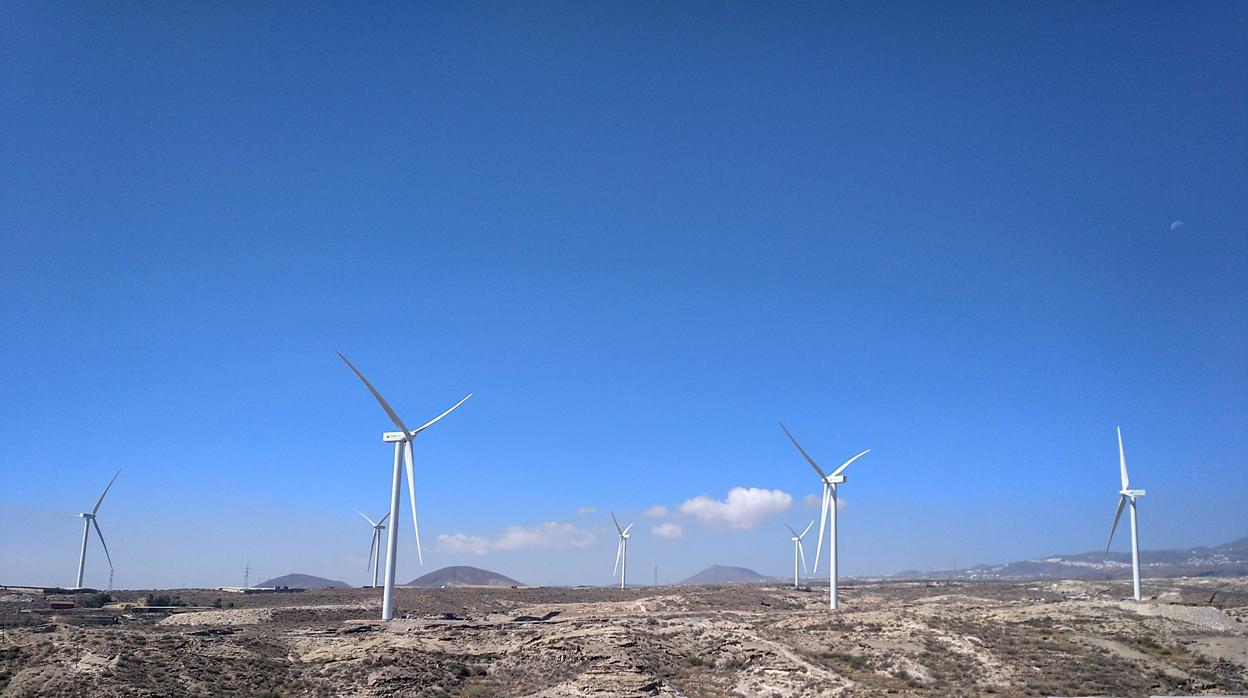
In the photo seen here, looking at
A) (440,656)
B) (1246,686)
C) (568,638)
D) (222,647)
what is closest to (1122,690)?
(1246,686)

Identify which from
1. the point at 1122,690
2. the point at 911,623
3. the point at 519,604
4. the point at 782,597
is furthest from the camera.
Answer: the point at 782,597

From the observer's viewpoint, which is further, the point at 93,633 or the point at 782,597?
the point at 782,597

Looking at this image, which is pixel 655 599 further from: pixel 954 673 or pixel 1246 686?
pixel 1246 686

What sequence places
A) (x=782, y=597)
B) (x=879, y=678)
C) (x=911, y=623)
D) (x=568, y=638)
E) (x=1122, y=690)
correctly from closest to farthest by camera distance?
1. (x=1122, y=690)
2. (x=879, y=678)
3. (x=568, y=638)
4. (x=911, y=623)
5. (x=782, y=597)

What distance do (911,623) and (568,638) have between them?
26.6 m

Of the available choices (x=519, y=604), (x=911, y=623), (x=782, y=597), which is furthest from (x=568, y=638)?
(x=782, y=597)

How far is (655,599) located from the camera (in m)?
114

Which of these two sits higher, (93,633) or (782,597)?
(93,633)

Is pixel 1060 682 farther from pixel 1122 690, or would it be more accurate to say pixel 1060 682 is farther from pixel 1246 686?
pixel 1246 686

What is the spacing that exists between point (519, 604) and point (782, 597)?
43508mm

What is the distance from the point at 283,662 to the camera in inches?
1975

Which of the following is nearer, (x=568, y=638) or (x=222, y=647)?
(x=222, y=647)

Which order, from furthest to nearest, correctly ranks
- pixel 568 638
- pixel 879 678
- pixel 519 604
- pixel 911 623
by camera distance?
pixel 519 604
pixel 911 623
pixel 568 638
pixel 879 678

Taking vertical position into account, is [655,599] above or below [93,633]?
below
